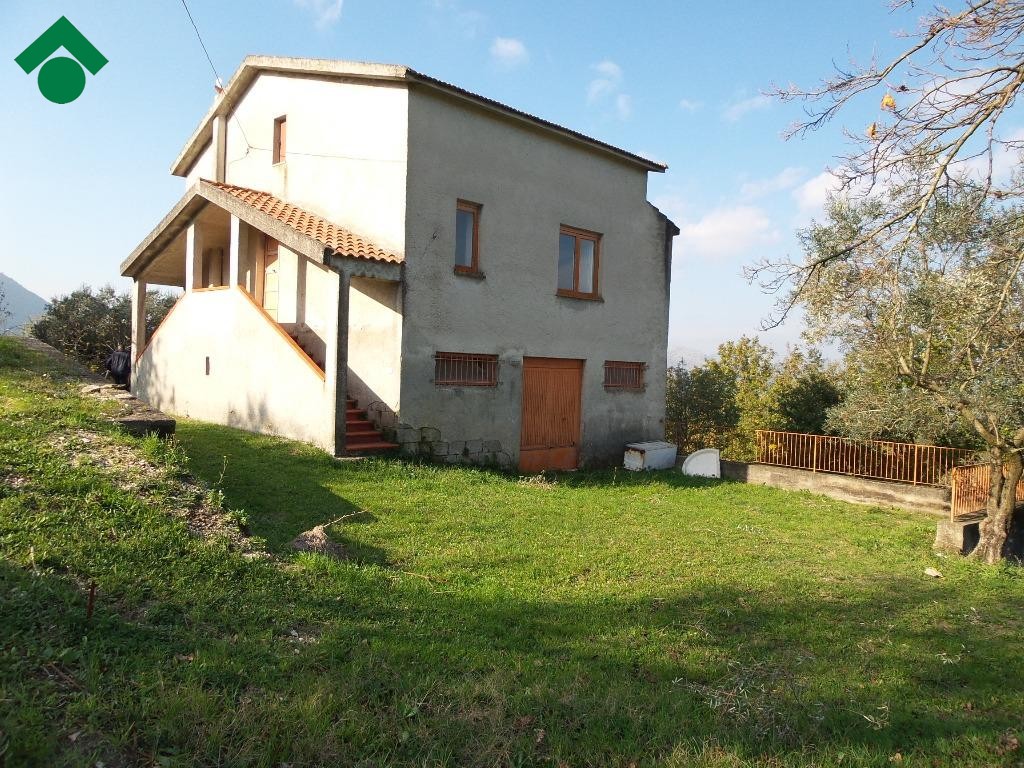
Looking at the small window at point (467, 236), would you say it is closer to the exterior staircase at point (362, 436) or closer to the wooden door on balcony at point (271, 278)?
the exterior staircase at point (362, 436)

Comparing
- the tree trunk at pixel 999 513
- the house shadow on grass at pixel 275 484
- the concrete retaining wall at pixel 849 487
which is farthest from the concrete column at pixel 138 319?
the tree trunk at pixel 999 513

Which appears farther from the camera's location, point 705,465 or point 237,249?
point 705,465

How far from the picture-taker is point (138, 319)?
55.9ft

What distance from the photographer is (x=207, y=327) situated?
565 inches

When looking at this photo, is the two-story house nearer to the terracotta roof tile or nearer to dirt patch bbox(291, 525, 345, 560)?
the terracotta roof tile

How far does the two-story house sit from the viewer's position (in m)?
11.9

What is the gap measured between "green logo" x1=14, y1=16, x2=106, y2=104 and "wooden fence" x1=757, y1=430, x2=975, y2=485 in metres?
13.4

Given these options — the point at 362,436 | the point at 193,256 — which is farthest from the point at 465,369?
the point at 193,256

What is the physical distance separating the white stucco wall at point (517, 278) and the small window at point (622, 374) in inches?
7.6

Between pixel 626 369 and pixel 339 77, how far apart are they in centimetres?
877

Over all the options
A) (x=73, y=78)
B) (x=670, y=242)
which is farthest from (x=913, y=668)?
(x=670, y=242)

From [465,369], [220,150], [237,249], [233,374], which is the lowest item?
[233,374]

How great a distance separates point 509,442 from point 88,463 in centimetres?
848

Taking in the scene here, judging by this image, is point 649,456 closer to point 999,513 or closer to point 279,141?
point 999,513
